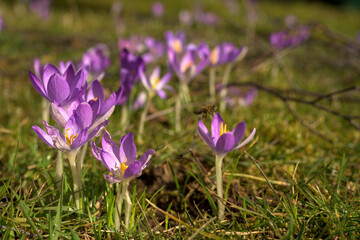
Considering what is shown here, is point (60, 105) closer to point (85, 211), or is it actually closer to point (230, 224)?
point (85, 211)

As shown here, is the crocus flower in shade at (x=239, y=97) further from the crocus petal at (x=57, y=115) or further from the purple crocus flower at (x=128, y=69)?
the crocus petal at (x=57, y=115)

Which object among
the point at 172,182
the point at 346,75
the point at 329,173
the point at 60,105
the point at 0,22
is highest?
the point at 0,22

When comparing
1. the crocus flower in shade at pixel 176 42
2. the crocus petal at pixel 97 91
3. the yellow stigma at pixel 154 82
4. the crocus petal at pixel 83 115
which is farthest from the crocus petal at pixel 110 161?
the crocus flower in shade at pixel 176 42

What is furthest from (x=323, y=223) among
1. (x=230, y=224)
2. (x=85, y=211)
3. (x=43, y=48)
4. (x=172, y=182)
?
(x=43, y=48)

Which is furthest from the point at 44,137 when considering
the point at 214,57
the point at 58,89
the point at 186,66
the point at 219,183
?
the point at 214,57

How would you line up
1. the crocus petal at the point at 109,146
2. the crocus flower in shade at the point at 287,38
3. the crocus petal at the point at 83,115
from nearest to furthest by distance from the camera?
the crocus petal at the point at 83,115 → the crocus petal at the point at 109,146 → the crocus flower in shade at the point at 287,38
